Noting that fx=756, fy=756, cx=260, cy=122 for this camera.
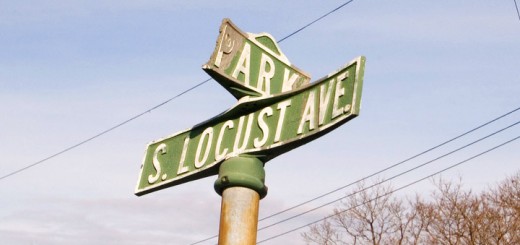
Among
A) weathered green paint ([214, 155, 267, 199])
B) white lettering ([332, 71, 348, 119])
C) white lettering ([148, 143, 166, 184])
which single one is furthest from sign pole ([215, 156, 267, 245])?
white lettering ([148, 143, 166, 184])

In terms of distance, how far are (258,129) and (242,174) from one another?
0.38m

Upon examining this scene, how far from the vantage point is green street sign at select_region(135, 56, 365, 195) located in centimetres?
453

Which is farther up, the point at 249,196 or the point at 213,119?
the point at 213,119

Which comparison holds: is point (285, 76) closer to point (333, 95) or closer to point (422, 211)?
point (333, 95)

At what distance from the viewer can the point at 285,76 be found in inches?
210

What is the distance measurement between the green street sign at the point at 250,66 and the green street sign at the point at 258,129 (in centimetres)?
5

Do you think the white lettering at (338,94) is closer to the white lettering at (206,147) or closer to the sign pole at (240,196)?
the sign pole at (240,196)

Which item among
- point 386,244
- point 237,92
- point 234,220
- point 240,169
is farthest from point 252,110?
point 386,244

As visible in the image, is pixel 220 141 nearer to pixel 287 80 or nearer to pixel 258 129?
pixel 258 129

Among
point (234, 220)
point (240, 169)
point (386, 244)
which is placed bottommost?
point (234, 220)

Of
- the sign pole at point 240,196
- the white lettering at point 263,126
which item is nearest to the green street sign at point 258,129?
the white lettering at point 263,126

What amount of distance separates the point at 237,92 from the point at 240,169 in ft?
2.15

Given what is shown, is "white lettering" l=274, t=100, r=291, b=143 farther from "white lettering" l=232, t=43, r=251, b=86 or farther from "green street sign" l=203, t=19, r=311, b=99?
"white lettering" l=232, t=43, r=251, b=86

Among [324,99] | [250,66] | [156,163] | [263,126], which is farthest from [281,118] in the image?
[156,163]
